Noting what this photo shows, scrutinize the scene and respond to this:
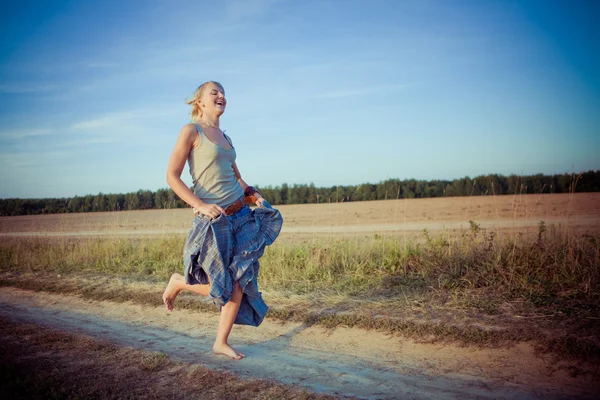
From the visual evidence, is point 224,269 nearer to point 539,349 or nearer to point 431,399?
point 431,399

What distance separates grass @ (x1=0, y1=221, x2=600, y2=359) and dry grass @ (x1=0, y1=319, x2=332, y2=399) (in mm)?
1628

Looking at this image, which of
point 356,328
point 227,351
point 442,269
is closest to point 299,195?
point 442,269

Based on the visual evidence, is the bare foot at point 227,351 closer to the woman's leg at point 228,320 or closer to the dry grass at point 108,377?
the woman's leg at point 228,320

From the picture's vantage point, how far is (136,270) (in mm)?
7766

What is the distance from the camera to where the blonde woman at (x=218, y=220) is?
322cm

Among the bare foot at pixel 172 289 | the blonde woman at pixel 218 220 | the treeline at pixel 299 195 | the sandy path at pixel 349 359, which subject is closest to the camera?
the sandy path at pixel 349 359

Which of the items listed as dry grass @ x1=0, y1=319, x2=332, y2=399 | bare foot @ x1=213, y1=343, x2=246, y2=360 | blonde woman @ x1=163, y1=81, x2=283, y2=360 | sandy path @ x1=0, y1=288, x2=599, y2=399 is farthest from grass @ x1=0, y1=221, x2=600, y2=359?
dry grass @ x1=0, y1=319, x2=332, y2=399

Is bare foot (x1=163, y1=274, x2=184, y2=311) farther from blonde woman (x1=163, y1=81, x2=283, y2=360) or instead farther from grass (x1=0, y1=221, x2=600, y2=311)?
grass (x1=0, y1=221, x2=600, y2=311)

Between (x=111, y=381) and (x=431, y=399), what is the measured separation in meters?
2.32

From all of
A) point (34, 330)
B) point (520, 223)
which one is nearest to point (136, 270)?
point (34, 330)

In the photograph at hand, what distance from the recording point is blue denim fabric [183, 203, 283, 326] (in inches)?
127

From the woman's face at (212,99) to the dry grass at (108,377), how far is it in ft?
7.05


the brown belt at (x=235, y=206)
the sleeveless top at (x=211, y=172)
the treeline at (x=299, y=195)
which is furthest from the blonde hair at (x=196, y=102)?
the treeline at (x=299, y=195)

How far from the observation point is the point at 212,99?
340 centimetres
